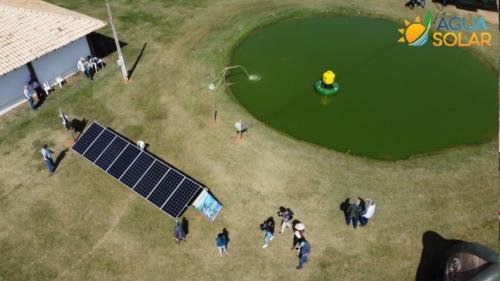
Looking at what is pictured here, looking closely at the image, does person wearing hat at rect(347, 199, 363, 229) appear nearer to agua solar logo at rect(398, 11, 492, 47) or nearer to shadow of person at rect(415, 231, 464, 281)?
shadow of person at rect(415, 231, 464, 281)

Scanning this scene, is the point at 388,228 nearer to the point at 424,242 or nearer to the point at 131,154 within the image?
the point at 424,242

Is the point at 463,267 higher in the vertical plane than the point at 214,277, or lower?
higher

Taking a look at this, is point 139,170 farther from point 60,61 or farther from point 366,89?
point 366,89

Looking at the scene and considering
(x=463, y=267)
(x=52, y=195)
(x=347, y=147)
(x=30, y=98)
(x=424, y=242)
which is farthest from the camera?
(x=30, y=98)

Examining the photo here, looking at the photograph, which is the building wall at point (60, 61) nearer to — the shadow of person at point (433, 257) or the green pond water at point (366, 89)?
the green pond water at point (366, 89)

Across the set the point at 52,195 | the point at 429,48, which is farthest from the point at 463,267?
the point at 429,48

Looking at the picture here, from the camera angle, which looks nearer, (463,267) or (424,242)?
(463,267)

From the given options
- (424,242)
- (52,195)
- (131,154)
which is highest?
(131,154)

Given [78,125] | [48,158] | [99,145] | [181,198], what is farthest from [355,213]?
[78,125]
